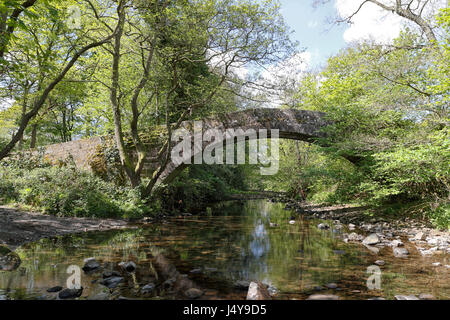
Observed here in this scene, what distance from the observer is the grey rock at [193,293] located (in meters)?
2.88

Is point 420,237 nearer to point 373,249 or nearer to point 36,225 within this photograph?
point 373,249

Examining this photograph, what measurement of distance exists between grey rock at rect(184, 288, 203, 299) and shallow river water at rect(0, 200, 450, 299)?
0.23 feet

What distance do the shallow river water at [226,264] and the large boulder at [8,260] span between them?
0.10m

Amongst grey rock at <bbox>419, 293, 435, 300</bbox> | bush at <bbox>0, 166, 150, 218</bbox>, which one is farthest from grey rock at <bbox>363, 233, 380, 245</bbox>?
bush at <bbox>0, 166, 150, 218</bbox>

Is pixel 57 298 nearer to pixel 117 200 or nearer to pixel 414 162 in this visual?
pixel 117 200

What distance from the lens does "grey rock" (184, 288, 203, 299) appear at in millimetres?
2878

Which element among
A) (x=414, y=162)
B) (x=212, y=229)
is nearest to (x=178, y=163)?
(x=212, y=229)

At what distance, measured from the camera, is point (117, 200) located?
852 centimetres

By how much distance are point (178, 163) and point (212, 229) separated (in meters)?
3.09

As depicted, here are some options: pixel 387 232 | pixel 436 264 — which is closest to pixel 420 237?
pixel 387 232

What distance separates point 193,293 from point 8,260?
2871 mm

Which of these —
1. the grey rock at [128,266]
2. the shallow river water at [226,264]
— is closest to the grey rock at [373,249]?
the shallow river water at [226,264]
